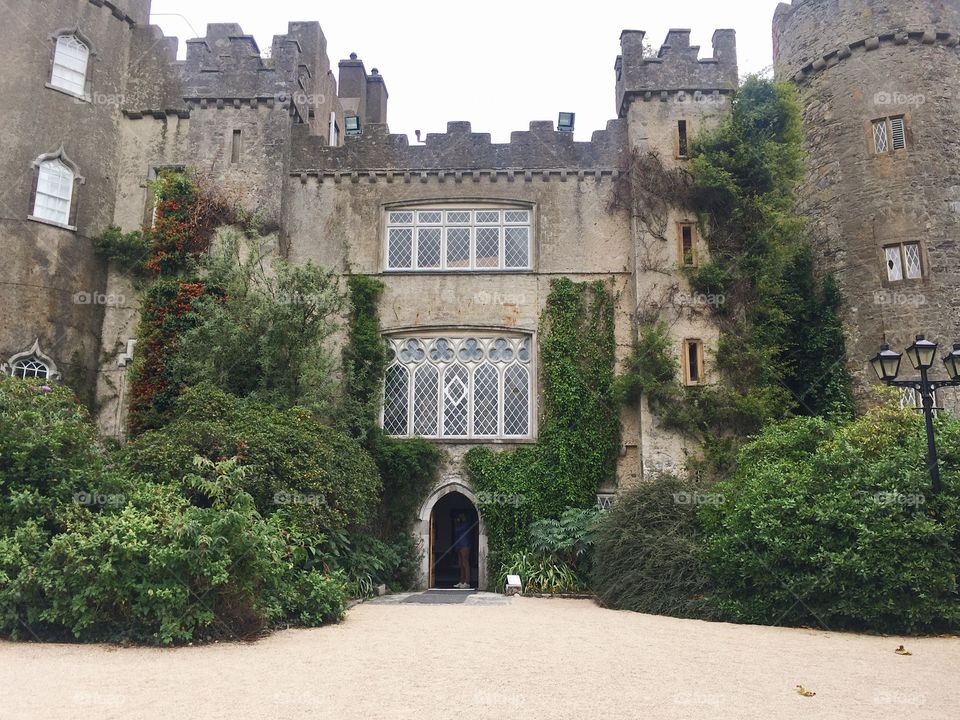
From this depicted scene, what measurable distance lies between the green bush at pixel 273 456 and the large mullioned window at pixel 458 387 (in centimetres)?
373

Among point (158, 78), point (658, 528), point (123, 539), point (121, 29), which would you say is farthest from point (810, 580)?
point (121, 29)

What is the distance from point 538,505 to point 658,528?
4.02 m

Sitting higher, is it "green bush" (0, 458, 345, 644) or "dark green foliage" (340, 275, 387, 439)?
"dark green foliage" (340, 275, 387, 439)

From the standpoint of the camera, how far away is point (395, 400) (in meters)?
18.6

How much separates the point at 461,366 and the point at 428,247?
3.06 meters

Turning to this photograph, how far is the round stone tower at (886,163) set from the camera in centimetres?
1786

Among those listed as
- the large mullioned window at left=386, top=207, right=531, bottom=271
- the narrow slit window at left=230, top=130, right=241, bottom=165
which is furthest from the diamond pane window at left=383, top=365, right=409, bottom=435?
the narrow slit window at left=230, top=130, right=241, bottom=165

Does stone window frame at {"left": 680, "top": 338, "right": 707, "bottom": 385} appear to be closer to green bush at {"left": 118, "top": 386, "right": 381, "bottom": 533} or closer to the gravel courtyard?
the gravel courtyard

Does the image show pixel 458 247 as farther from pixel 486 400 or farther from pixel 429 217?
pixel 486 400

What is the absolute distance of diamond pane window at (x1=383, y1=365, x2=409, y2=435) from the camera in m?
18.4

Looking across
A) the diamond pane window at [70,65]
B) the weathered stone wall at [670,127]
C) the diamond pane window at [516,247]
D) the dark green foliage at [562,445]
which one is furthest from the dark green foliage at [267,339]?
the weathered stone wall at [670,127]

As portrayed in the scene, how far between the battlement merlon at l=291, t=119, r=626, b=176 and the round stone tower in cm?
528

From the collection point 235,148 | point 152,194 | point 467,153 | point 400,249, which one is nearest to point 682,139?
point 467,153

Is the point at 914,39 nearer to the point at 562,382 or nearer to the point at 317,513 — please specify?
the point at 562,382
